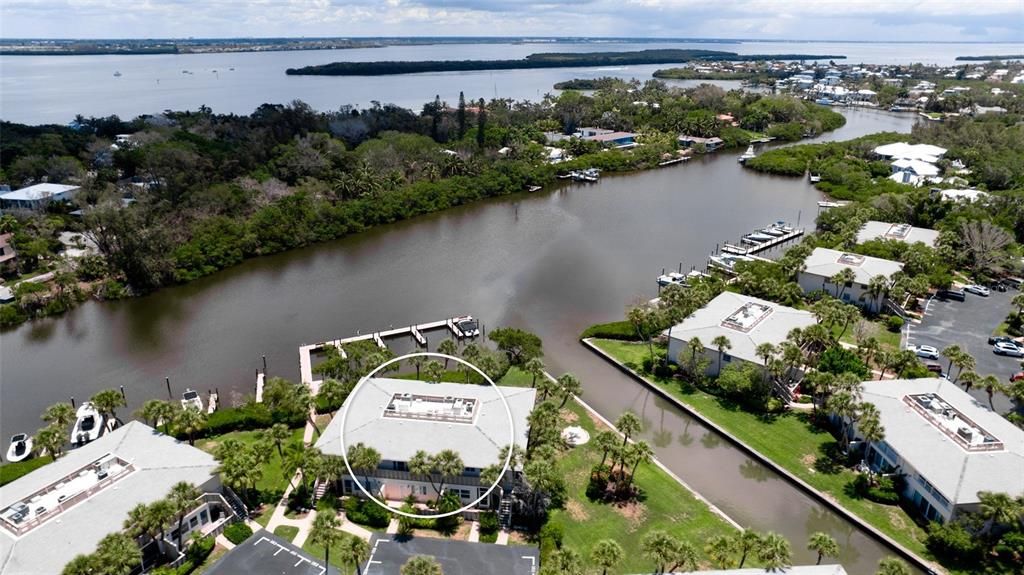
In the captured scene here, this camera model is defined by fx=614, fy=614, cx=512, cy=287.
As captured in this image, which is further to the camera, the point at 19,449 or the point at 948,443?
the point at 19,449

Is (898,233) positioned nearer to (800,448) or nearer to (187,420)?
(800,448)

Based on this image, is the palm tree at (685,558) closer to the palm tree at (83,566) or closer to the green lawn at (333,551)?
the green lawn at (333,551)

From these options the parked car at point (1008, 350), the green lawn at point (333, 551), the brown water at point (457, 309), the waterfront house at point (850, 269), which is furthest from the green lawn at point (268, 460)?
the parked car at point (1008, 350)

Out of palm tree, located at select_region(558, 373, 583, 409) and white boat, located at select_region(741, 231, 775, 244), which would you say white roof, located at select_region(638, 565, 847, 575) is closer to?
palm tree, located at select_region(558, 373, 583, 409)

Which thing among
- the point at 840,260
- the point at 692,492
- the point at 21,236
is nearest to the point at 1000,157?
the point at 840,260

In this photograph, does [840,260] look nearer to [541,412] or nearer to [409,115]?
[541,412]

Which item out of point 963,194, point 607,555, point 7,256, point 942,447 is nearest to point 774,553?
point 607,555

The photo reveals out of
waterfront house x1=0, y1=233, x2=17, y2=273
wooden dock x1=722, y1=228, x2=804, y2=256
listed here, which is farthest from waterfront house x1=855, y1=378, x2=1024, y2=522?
waterfront house x1=0, y1=233, x2=17, y2=273
